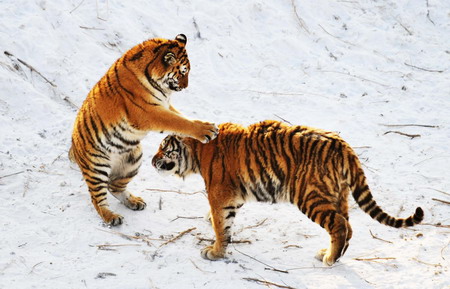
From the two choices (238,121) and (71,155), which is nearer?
(71,155)

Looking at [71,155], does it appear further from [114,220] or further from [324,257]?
[324,257]

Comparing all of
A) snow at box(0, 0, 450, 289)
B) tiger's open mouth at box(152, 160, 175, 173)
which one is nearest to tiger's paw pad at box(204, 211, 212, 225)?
snow at box(0, 0, 450, 289)

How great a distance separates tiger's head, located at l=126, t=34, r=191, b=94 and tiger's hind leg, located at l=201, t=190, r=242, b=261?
3.92 feet

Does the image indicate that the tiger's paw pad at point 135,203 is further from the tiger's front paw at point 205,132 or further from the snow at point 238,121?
the tiger's front paw at point 205,132

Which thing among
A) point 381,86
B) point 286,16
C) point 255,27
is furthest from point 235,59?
point 381,86

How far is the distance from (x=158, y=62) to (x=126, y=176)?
3.58ft

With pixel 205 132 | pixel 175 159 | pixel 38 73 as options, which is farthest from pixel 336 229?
pixel 38 73

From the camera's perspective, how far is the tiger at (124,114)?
4789 millimetres

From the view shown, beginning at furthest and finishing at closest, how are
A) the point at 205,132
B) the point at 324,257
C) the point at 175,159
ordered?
the point at 175,159 → the point at 205,132 → the point at 324,257

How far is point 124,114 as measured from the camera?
4.80 meters

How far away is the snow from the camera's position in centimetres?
425

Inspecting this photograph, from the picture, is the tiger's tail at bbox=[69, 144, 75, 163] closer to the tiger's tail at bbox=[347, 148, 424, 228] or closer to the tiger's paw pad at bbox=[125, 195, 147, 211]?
the tiger's paw pad at bbox=[125, 195, 147, 211]

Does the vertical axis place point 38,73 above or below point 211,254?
above

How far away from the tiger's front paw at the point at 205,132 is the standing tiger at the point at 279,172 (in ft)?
0.18
